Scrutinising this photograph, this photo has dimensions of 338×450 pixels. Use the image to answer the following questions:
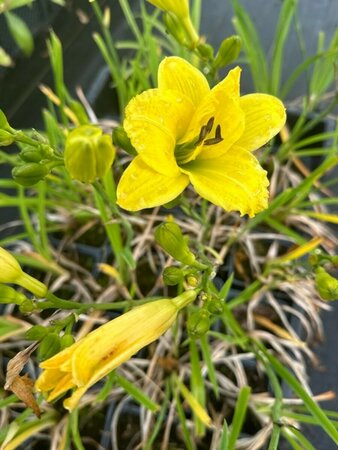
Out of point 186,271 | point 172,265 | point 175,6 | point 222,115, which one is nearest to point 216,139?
point 222,115

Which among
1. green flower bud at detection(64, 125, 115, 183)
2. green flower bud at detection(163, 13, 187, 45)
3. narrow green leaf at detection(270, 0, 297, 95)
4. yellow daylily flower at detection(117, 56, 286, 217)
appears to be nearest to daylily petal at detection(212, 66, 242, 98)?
yellow daylily flower at detection(117, 56, 286, 217)

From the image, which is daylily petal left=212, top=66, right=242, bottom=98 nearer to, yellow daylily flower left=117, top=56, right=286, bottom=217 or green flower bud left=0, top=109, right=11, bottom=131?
yellow daylily flower left=117, top=56, right=286, bottom=217

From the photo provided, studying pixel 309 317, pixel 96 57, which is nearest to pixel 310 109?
pixel 309 317

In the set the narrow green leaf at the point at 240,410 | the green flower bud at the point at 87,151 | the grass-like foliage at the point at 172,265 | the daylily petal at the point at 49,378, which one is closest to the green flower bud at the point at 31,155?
the grass-like foliage at the point at 172,265

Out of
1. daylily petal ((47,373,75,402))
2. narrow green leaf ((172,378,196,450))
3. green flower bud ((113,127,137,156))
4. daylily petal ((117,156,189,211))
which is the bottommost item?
narrow green leaf ((172,378,196,450))

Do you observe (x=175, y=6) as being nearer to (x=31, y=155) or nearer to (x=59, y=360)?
(x=31, y=155)

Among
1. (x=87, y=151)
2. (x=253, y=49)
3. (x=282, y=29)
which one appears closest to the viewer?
(x=87, y=151)
